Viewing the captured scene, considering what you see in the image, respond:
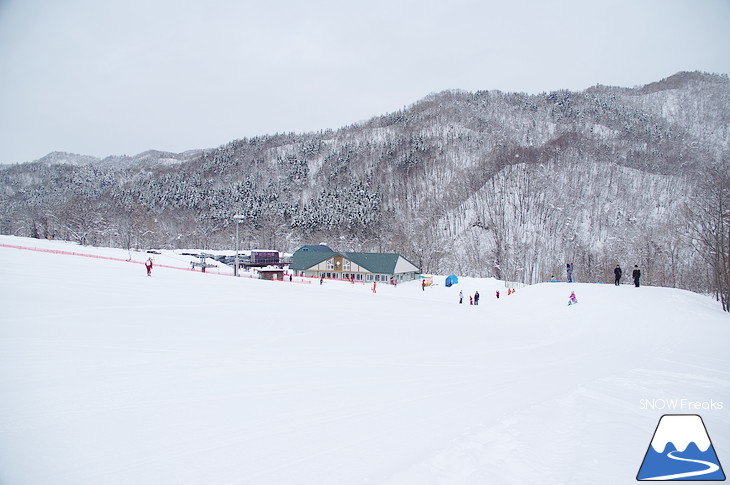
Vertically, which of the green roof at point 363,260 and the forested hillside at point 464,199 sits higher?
the forested hillside at point 464,199

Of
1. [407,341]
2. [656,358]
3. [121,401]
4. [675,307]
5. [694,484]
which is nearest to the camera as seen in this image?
[694,484]

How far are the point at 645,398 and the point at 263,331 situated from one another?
35.3ft

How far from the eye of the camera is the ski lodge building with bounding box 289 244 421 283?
207 ft

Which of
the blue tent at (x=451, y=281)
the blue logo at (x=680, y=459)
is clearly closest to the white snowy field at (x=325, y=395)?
the blue logo at (x=680, y=459)

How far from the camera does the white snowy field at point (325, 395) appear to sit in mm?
4961

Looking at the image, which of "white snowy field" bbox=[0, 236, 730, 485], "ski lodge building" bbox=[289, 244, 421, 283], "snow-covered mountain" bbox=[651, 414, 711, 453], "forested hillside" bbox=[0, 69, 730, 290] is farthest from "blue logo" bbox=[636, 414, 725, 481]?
"forested hillside" bbox=[0, 69, 730, 290]

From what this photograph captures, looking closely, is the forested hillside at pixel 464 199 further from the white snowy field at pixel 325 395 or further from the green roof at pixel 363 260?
the white snowy field at pixel 325 395

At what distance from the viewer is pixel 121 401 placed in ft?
22.0

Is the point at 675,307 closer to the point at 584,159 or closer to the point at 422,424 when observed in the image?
the point at 422,424

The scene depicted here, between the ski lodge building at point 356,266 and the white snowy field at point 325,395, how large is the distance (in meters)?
46.9

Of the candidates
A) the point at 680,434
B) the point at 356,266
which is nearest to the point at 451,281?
the point at 356,266

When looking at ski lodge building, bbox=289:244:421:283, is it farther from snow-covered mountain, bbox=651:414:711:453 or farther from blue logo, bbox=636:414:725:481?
blue logo, bbox=636:414:725:481

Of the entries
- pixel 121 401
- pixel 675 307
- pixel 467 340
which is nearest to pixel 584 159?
pixel 675 307

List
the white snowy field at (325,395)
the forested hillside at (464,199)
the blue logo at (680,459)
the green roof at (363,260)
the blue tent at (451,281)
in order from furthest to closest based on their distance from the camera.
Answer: the forested hillside at (464,199) → the green roof at (363,260) → the blue tent at (451,281) → the white snowy field at (325,395) → the blue logo at (680,459)
